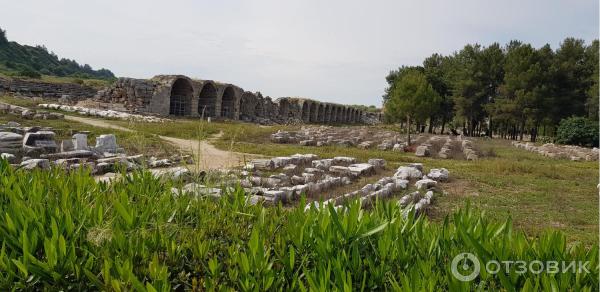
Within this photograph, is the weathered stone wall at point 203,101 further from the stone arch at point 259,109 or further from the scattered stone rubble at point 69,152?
the scattered stone rubble at point 69,152

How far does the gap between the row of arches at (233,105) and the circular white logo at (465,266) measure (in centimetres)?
2366

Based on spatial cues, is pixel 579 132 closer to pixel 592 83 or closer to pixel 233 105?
pixel 592 83

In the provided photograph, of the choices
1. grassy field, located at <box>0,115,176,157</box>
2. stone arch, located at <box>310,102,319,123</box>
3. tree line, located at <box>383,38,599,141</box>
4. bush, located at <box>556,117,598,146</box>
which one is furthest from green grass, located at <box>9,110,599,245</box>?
stone arch, located at <box>310,102,319,123</box>

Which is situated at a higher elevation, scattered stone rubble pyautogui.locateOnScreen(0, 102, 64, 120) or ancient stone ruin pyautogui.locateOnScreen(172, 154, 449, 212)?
scattered stone rubble pyautogui.locateOnScreen(0, 102, 64, 120)

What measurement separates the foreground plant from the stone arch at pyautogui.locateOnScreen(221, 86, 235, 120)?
43052mm

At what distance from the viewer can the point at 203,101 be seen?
43.4 meters

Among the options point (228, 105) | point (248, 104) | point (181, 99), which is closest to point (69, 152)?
point (181, 99)

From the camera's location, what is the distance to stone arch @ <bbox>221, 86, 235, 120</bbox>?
149 ft

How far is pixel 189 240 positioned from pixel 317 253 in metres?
0.81

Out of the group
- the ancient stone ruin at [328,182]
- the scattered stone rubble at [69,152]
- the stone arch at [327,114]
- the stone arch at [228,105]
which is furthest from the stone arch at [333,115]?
the scattered stone rubble at [69,152]

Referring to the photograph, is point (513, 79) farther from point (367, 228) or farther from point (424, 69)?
point (367, 228)

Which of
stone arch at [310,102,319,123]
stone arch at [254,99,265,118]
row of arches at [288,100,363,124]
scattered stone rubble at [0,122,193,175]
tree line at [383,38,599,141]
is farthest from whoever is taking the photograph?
stone arch at [310,102,319,123]

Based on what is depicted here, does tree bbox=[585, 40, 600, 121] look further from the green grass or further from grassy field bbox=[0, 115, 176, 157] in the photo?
grassy field bbox=[0, 115, 176, 157]

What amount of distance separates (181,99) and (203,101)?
3294mm
